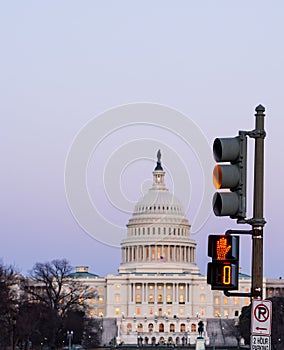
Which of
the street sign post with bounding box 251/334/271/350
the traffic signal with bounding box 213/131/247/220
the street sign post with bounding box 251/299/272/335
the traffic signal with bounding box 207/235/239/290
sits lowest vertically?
the street sign post with bounding box 251/334/271/350

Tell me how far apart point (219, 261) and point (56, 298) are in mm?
136601

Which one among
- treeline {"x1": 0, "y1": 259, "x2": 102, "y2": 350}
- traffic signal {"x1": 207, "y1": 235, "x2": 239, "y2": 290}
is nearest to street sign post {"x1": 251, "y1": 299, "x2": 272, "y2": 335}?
traffic signal {"x1": 207, "y1": 235, "x2": 239, "y2": 290}

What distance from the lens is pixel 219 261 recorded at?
13180mm

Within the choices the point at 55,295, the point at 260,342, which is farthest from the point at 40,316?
the point at 260,342

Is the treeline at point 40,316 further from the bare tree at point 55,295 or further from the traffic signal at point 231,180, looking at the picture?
the traffic signal at point 231,180

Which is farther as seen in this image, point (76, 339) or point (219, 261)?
point (76, 339)

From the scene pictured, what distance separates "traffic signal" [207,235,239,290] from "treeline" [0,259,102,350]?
258ft

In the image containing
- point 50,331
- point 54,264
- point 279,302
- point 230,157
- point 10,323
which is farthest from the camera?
point 54,264

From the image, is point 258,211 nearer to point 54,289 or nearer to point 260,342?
point 260,342

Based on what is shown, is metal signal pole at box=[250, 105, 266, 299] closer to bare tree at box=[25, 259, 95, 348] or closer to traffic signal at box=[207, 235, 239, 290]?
traffic signal at box=[207, 235, 239, 290]

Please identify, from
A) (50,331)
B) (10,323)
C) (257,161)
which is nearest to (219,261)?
(257,161)

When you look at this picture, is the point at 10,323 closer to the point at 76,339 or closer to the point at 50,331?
the point at 50,331

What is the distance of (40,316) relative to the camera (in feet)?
409

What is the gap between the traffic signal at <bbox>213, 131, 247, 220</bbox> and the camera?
12750 mm
